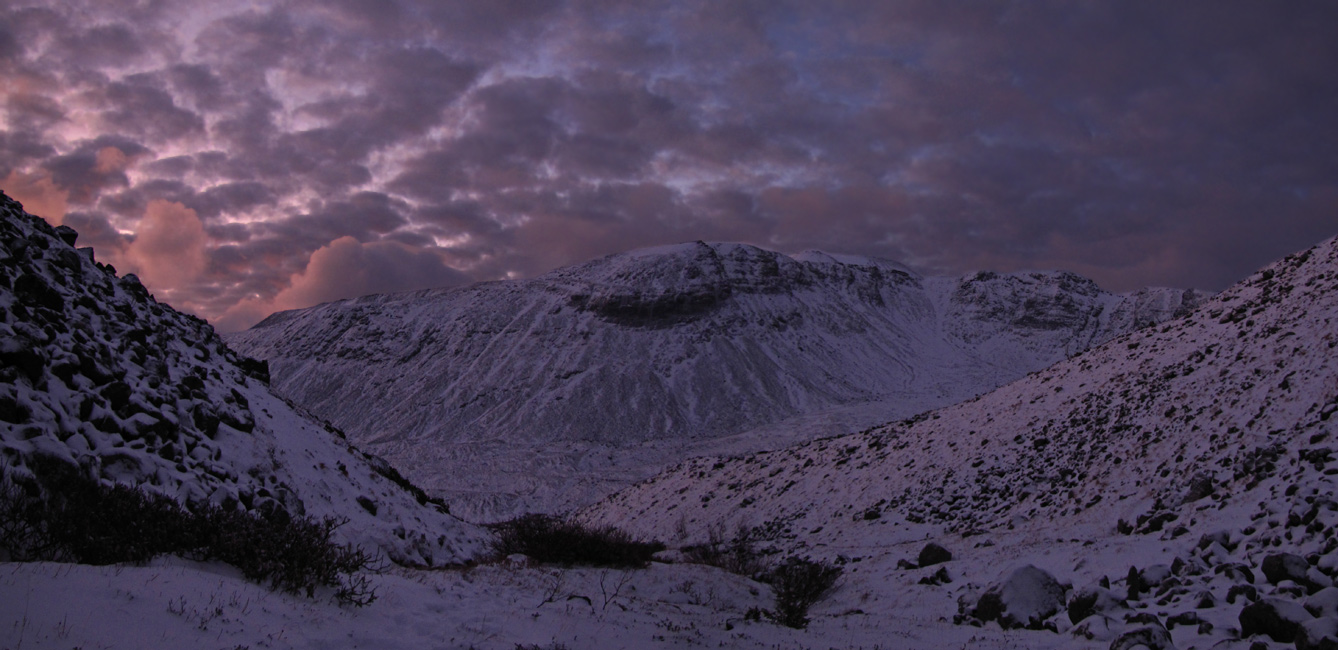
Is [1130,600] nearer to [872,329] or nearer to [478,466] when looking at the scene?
[478,466]

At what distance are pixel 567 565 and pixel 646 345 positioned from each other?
117606 millimetres

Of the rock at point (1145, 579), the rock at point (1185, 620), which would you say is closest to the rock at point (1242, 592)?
the rock at point (1185, 620)

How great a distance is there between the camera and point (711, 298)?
150 m

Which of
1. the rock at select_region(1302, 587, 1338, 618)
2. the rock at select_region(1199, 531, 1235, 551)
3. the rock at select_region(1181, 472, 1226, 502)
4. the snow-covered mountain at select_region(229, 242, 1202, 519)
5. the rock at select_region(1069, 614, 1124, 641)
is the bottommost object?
the rock at select_region(1069, 614, 1124, 641)

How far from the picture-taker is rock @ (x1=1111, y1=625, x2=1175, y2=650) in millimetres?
10239

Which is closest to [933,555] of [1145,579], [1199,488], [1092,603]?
[1199,488]

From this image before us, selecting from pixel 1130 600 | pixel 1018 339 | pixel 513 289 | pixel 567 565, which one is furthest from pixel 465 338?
pixel 1130 600

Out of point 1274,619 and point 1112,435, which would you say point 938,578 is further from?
point 1112,435

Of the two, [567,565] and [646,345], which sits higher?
[646,345]

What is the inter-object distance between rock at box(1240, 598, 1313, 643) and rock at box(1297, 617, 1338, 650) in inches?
6.0

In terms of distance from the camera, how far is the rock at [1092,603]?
12.7m

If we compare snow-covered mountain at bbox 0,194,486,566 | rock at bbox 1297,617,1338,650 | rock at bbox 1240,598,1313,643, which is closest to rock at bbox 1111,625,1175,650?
rock at bbox 1240,598,1313,643

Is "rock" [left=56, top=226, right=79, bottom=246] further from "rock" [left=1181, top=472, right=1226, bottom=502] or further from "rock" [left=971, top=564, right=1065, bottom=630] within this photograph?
"rock" [left=1181, top=472, right=1226, bottom=502]

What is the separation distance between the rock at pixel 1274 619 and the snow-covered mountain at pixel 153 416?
1562 centimetres
